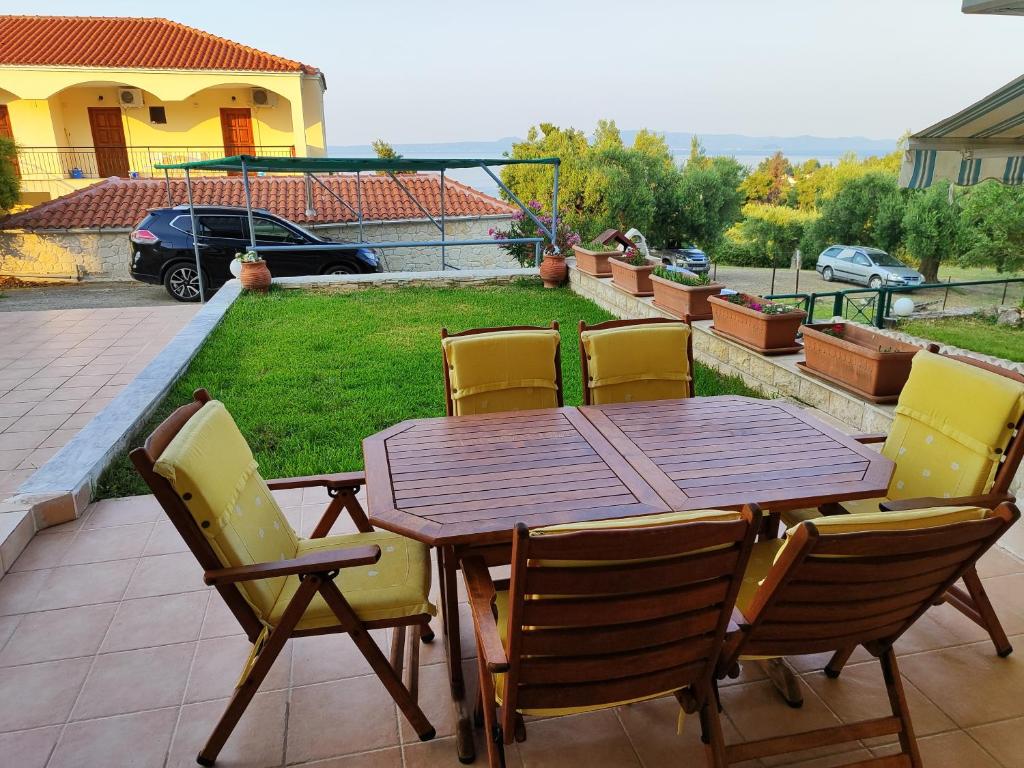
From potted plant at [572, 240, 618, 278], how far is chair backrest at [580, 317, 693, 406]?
5.12m

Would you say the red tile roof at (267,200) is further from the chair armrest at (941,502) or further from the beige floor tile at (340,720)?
the chair armrest at (941,502)

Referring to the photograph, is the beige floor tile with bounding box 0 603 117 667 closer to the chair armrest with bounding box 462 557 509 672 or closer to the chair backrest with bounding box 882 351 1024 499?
the chair armrest with bounding box 462 557 509 672

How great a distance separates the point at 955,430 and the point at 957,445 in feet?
0.18

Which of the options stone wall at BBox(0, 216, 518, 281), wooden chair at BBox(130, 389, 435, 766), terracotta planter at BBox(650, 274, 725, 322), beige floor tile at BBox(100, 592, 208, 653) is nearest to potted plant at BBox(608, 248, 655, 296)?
terracotta planter at BBox(650, 274, 725, 322)

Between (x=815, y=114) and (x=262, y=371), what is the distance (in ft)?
164

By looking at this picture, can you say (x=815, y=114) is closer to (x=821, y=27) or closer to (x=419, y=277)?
(x=821, y=27)

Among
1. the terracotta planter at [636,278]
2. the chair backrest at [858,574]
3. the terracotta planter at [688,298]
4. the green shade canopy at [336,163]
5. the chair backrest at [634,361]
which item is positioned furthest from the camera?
the green shade canopy at [336,163]

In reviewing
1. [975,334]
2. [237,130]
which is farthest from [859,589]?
[237,130]

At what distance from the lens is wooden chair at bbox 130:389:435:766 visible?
1.89 meters

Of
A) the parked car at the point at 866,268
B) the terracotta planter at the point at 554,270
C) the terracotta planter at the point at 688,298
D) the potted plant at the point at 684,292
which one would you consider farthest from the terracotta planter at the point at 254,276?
the parked car at the point at 866,268

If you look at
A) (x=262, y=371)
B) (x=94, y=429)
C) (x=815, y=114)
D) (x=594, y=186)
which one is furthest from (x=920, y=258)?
(x=815, y=114)

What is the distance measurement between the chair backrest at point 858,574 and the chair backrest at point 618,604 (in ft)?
0.41

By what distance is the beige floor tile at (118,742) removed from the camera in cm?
203

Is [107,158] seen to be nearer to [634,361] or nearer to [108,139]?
[108,139]
